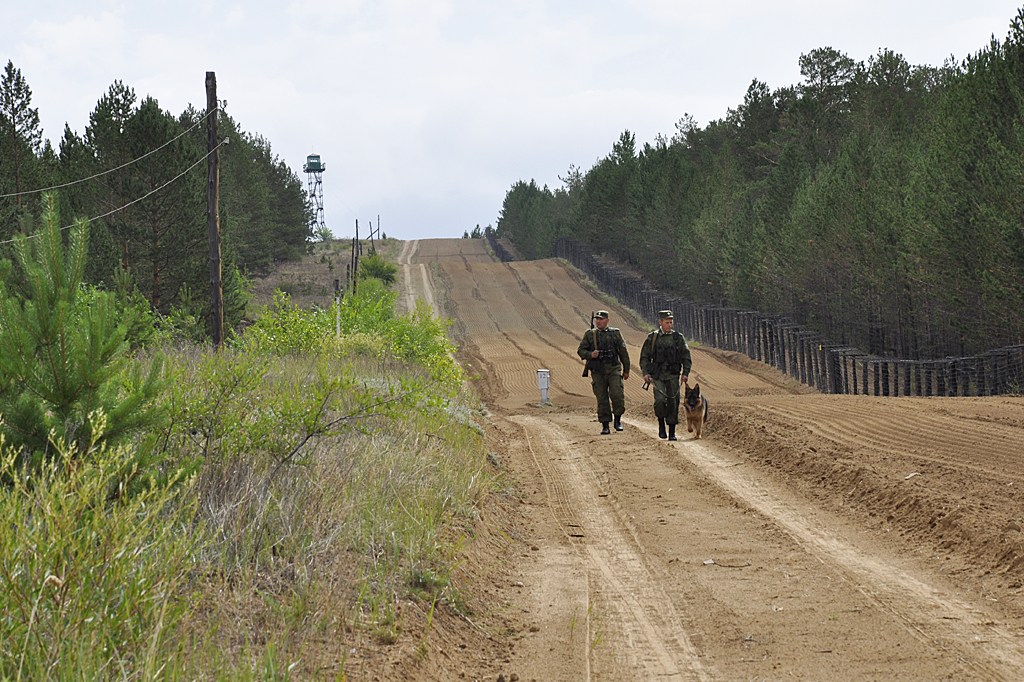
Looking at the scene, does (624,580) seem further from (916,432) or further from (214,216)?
(214,216)

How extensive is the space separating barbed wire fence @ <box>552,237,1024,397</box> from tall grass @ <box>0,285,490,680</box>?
17.1 meters

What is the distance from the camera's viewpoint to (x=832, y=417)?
13.0 meters

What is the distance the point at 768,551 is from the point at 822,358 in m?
23.7

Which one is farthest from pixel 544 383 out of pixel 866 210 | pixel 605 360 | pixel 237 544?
pixel 237 544

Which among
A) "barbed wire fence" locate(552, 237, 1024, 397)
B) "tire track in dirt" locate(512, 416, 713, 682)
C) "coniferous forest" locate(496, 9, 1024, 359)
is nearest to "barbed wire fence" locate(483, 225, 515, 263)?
"coniferous forest" locate(496, 9, 1024, 359)

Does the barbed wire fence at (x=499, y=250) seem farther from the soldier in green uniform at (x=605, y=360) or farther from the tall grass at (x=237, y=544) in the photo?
the tall grass at (x=237, y=544)

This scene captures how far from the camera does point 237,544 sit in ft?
16.4

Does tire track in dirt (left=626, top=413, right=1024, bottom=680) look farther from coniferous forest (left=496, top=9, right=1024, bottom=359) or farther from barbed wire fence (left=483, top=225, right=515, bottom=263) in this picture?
barbed wire fence (left=483, top=225, right=515, bottom=263)

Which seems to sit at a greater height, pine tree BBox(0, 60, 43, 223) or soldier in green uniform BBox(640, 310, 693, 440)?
pine tree BBox(0, 60, 43, 223)

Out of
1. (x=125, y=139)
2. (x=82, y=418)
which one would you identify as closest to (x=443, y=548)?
(x=82, y=418)

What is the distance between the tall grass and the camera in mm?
3281

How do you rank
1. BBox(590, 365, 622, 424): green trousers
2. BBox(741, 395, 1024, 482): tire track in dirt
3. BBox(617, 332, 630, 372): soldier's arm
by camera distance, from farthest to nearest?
BBox(590, 365, 622, 424): green trousers
BBox(617, 332, 630, 372): soldier's arm
BBox(741, 395, 1024, 482): tire track in dirt

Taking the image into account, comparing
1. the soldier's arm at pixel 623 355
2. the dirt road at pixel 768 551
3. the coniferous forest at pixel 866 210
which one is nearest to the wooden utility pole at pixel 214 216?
the dirt road at pixel 768 551

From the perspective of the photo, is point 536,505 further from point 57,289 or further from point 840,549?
point 57,289
